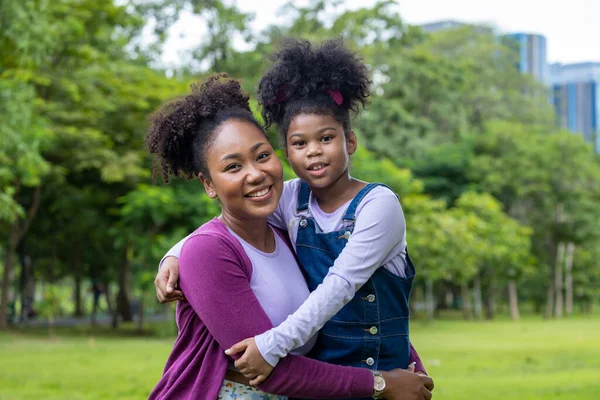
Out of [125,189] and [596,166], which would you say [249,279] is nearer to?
[125,189]

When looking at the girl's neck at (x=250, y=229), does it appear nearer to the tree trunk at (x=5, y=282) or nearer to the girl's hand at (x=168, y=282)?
the girl's hand at (x=168, y=282)

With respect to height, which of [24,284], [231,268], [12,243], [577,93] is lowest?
[24,284]

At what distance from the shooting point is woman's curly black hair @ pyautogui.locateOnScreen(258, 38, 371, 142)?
98.6 inches

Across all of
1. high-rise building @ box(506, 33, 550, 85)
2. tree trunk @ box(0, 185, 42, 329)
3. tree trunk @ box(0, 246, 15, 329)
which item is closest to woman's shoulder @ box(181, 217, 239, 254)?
tree trunk @ box(0, 185, 42, 329)

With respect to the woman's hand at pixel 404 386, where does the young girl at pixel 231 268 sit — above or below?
above

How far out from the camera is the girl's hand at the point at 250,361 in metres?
2.20

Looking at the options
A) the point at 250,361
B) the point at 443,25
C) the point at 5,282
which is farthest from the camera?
the point at 443,25

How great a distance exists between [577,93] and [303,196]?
151 ft

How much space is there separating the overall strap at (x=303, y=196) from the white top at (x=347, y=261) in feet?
0.07

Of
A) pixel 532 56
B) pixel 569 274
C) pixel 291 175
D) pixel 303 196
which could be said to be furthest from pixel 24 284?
pixel 532 56

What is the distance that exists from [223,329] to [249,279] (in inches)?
7.1

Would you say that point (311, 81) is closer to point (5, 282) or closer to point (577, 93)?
point (5, 282)

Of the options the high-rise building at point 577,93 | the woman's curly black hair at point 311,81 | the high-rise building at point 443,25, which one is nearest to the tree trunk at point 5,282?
the woman's curly black hair at point 311,81

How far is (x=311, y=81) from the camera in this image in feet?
8.19
